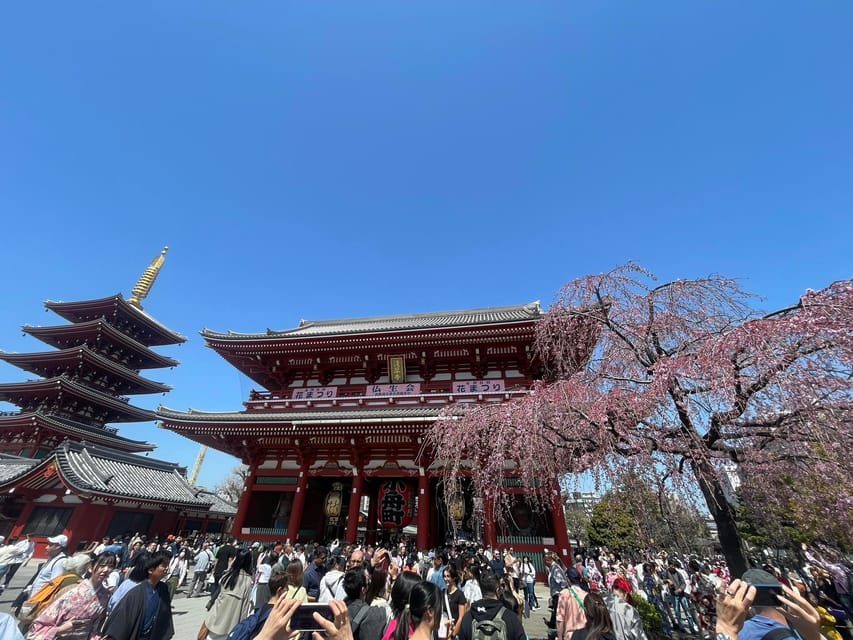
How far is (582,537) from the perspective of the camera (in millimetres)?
31328

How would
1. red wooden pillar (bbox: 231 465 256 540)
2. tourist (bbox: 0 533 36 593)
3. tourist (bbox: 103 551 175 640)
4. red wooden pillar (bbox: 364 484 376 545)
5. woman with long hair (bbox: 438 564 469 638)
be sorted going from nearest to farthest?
tourist (bbox: 103 551 175 640) → woman with long hair (bbox: 438 564 469 638) → tourist (bbox: 0 533 36 593) → red wooden pillar (bbox: 231 465 256 540) → red wooden pillar (bbox: 364 484 376 545)

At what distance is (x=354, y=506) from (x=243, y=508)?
422cm

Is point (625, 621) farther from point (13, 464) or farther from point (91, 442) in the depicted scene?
point (91, 442)

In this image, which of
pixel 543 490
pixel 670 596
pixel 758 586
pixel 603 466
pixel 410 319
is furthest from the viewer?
pixel 410 319

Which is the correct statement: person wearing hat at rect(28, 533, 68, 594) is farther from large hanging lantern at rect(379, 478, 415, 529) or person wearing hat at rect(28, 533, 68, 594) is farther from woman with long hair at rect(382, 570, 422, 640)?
large hanging lantern at rect(379, 478, 415, 529)

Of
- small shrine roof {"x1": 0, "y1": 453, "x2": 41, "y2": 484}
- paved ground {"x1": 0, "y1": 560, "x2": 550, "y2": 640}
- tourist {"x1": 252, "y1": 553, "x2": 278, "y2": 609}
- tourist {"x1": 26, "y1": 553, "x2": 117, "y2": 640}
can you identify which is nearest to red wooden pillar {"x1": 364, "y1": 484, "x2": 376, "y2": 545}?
tourist {"x1": 252, "y1": 553, "x2": 278, "y2": 609}

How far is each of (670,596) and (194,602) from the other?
1254 cm

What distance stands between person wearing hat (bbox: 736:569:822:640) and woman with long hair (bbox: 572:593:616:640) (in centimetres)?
134

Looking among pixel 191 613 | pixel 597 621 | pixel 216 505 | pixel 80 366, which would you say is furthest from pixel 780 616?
pixel 80 366

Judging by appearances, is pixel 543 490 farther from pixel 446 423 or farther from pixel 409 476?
pixel 409 476

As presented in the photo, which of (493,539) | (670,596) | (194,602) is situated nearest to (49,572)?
(194,602)

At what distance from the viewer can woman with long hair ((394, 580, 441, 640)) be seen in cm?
245

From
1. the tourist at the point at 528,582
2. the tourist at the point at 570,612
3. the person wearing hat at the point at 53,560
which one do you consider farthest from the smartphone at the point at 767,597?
the tourist at the point at 528,582

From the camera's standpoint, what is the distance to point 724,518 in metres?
5.23
